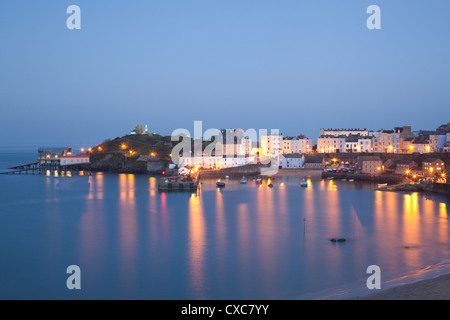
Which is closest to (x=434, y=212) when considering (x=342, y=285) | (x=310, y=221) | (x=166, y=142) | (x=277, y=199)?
(x=310, y=221)

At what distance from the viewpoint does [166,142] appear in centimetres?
4400

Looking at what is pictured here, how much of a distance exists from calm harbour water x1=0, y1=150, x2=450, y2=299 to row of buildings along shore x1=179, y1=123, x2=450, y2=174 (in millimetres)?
13021

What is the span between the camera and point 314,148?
43719 mm

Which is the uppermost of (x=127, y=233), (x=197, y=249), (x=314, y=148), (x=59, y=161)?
(x=314, y=148)

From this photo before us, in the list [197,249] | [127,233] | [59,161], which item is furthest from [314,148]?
[197,249]

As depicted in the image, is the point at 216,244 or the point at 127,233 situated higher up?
the point at 127,233

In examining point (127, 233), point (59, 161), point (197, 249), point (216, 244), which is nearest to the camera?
point (197, 249)

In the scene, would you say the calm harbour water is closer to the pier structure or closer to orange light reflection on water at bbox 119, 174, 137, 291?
orange light reflection on water at bbox 119, 174, 137, 291

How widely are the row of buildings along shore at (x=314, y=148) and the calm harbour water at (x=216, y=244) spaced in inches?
513

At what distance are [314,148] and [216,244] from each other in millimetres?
34269

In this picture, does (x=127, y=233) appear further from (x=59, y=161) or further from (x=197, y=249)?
(x=59, y=161)

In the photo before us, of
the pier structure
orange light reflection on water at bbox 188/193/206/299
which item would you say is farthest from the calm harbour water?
the pier structure

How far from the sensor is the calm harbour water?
→ 7848mm

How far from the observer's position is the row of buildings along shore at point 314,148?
3272 centimetres
